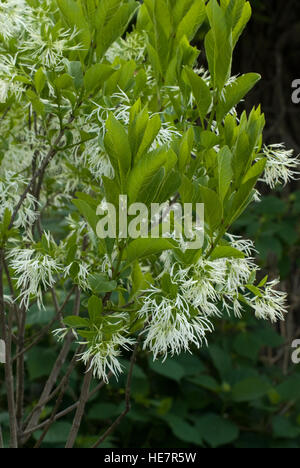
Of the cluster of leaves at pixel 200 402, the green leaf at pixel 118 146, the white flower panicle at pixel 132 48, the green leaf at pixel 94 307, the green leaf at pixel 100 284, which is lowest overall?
the cluster of leaves at pixel 200 402

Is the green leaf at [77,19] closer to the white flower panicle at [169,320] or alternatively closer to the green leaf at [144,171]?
the green leaf at [144,171]

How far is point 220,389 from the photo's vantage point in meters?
1.68

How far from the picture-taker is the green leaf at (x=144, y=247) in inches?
23.3

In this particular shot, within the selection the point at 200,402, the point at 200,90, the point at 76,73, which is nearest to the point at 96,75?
the point at 76,73

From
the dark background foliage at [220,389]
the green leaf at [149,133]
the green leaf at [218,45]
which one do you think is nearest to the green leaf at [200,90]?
the green leaf at [218,45]

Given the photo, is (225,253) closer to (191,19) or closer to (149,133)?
(149,133)

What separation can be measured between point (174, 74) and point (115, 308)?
317mm

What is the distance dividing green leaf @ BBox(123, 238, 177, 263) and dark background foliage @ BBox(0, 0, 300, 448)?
69cm

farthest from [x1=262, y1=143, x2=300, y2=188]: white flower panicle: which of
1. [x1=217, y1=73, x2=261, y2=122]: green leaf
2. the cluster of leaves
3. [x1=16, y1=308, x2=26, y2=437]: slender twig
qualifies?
the cluster of leaves

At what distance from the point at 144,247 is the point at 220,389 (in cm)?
119

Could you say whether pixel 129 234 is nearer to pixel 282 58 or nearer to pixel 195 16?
pixel 195 16

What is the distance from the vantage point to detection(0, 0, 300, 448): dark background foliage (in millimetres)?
1499

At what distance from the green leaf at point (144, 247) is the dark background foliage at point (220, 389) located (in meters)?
0.69
